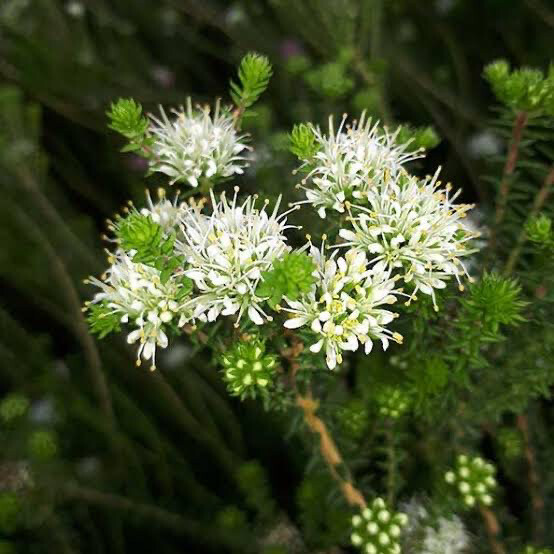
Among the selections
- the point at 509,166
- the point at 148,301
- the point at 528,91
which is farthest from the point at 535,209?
the point at 148,301

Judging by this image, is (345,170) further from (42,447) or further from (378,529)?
(42,447)

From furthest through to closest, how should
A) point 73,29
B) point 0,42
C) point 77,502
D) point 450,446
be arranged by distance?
point 73,29 → point 0,42 → point 77,502 → point 450,446

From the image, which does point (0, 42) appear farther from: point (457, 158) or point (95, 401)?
point (457, 158)

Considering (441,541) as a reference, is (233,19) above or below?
above

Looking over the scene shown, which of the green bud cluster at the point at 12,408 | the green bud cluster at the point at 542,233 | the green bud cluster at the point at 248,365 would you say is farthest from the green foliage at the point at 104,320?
the green bud cluster at the point at 542,233

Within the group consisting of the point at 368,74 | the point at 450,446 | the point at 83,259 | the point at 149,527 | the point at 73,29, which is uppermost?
the point at 73,29

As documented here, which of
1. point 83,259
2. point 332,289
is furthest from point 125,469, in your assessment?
point 332,289

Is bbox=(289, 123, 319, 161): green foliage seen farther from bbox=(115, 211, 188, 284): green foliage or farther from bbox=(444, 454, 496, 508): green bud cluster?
bbox=(444, 454, 496, 508): green bud cluster

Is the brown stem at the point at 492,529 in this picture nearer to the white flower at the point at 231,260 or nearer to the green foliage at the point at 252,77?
the white flower at the point at 231,260
